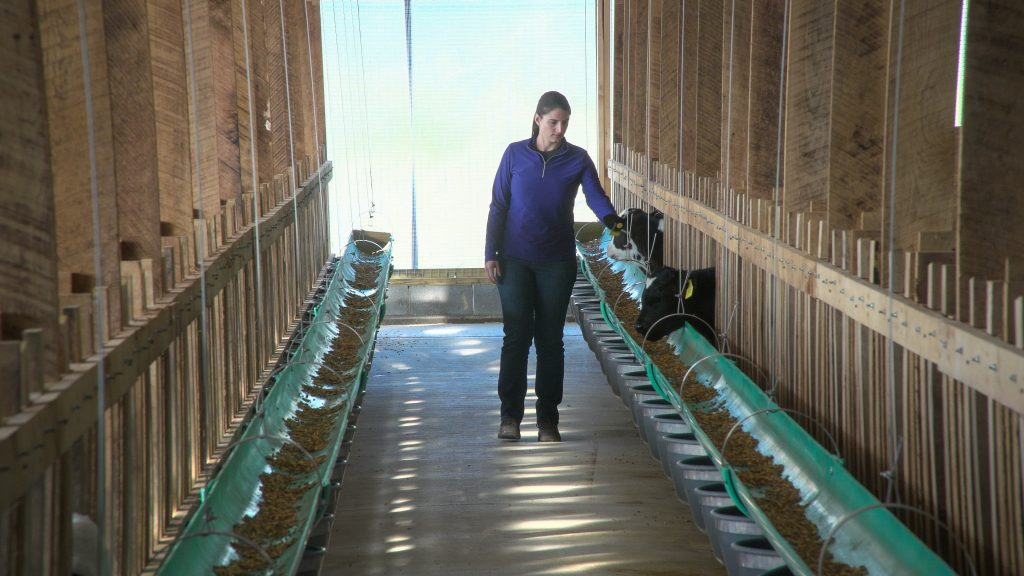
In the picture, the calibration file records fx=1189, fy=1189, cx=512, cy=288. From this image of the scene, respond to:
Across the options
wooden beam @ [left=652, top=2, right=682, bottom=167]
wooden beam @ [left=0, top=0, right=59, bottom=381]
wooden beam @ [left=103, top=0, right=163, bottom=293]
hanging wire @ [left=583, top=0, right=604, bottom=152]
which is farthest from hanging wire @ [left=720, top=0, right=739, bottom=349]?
hanging wire @ [left=583, top=0, right=604, bottom=152]

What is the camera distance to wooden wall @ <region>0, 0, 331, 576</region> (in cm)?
253

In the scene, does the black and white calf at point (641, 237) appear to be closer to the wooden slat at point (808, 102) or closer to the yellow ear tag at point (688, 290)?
the yellow ear tag at point (688, 290)

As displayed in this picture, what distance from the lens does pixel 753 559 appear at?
11.1 feet

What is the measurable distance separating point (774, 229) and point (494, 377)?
3924mm

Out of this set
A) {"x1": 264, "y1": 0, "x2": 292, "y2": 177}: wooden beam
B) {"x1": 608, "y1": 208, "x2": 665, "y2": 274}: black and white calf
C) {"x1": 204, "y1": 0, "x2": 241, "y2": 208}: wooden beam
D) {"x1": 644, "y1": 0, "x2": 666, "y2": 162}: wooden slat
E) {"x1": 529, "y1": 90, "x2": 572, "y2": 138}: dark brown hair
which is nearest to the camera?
{"x1": 204, "y1": 0, "x2": 241, "y2": 208}: wooden beam

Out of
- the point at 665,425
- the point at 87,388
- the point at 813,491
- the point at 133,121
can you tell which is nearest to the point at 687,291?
the point at 665,425

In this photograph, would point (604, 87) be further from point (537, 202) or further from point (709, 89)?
point (537, 202)

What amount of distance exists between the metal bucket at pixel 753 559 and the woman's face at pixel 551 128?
296cm

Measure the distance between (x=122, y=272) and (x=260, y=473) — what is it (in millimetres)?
932

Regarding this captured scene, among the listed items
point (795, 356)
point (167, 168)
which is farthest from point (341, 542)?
point (795, 356)

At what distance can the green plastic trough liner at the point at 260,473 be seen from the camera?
3.20 metres

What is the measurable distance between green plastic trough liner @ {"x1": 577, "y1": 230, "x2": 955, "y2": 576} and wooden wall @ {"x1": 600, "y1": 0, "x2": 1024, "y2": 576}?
0.53ft

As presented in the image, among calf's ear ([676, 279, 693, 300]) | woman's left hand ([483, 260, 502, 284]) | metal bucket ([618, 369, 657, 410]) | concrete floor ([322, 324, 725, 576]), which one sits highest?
woman's left hand ([483, 260, 502, 284])

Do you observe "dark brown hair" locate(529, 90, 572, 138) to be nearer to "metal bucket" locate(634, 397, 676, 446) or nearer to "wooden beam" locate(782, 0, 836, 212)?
"wooden beam" locate(782, 0, 836, 212)
